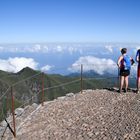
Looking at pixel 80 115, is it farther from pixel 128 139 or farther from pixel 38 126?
pixel 128 139

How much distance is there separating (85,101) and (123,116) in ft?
12.4

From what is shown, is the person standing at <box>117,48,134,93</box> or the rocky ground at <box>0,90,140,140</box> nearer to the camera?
the rocky ground at <box>0,90,140,140</box>

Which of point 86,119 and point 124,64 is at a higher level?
point 124,64

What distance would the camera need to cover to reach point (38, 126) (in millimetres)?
13430

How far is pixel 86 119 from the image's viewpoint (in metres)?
13.4

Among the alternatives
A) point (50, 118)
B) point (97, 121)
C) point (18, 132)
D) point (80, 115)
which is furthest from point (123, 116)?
point (18, 132)

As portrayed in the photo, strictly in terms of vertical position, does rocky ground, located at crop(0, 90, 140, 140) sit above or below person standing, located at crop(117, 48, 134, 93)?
below

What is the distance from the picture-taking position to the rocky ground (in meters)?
11.6

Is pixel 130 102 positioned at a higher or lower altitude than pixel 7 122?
higher

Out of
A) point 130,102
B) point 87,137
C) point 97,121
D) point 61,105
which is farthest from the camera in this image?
point 61,105

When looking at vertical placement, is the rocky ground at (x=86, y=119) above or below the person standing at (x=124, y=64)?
below

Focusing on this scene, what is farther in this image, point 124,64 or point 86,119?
point 124,64

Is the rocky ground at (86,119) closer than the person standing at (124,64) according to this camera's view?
Yes

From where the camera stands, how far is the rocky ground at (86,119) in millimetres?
11617
